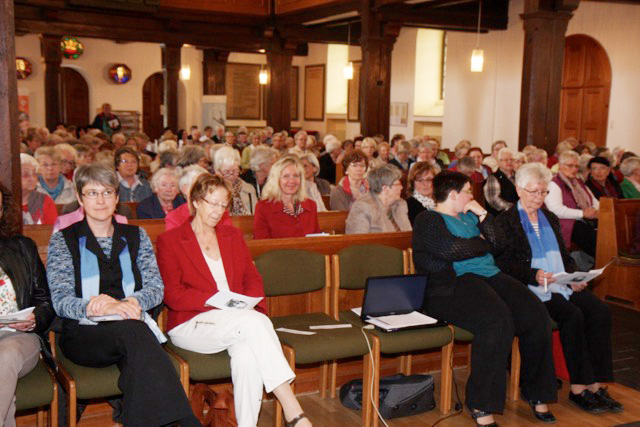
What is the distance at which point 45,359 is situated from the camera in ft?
10.1

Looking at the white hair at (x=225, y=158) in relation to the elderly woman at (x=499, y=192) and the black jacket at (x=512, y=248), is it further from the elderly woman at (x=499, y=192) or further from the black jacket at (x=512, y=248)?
the elderly woman at (x=499, y=192)

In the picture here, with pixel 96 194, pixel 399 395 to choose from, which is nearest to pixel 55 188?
pixel 96 194

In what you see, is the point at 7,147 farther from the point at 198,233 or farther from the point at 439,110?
the point at 439,110

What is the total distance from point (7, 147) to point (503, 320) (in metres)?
2.67

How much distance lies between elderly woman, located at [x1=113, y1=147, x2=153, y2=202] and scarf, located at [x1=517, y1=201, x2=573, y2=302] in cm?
317

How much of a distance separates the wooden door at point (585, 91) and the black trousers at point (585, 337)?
9.60 m

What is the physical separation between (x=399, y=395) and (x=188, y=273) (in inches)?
50.9

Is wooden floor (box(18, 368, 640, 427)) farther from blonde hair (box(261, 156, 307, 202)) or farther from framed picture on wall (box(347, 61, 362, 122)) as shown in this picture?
framed picture on wall (box(347, 61, 362, 122))

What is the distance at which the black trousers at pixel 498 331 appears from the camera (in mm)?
3596

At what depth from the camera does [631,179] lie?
7.04 m

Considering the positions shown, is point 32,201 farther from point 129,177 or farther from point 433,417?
point 433,417

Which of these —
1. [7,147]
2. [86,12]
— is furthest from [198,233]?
[86,12]

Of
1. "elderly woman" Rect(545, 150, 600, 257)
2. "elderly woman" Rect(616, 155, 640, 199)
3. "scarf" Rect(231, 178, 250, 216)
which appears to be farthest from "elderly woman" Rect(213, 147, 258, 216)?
"elderly woman" Rect(616, 155, 640, 199)

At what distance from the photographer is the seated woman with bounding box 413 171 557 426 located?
3.61 meters
